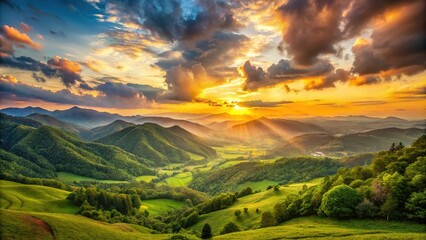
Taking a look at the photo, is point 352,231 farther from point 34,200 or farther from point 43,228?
point 34,200

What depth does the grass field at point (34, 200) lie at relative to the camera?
11840cm

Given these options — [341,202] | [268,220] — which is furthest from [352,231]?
[268,220]

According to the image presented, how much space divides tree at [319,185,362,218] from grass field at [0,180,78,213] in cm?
11407

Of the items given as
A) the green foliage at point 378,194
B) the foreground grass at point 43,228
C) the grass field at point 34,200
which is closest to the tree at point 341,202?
the green foliage at point 378,194

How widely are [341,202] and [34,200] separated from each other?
138073mm

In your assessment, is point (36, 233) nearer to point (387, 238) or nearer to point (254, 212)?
point (387, 238)

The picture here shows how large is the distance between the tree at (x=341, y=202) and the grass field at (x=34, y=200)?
114 m

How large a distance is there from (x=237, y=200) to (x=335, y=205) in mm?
93224

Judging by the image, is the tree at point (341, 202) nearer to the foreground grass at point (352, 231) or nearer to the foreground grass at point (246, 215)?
the foreground grass at point (352, 231)

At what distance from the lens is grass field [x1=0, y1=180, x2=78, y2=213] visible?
388ft

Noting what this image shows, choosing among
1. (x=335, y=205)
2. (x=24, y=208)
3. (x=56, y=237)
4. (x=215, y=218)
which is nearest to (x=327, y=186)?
(x=335, y=205)

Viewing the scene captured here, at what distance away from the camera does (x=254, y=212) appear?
109m

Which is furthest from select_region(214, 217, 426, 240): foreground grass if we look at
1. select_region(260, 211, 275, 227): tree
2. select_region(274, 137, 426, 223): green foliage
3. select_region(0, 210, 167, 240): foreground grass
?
select_region(0, 210, 167, 240): foreground grass

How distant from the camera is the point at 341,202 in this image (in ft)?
211
